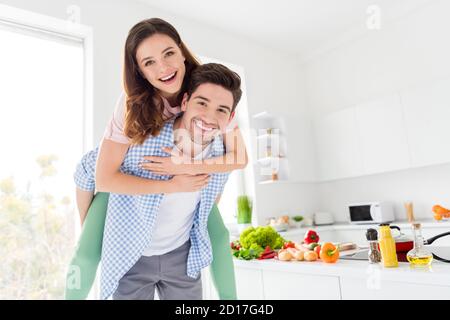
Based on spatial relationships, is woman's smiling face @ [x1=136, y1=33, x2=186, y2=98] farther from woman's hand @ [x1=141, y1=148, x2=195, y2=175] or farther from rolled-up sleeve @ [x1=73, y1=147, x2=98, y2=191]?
rolled-up sleeve @ [x1=73, y1=147, x2=98, y2=191]

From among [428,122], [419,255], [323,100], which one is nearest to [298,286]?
[419,255]

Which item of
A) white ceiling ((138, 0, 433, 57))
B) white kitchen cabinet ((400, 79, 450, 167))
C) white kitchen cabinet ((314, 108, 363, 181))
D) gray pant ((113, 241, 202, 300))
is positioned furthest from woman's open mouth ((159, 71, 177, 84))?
white kitchen cabinet ((314, 108, 363, 181))

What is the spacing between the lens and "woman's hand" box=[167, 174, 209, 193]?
91cm

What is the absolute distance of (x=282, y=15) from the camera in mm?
3236

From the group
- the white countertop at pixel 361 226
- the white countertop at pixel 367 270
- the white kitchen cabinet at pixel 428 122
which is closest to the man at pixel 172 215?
the white countertop at pixel 367 270

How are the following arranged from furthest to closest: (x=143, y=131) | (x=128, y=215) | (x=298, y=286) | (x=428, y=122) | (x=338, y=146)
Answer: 1. (x=338, y=146)
2. (x=428, y=122)
3. (x=298, y=286)
4. (x=128, y=215)
5. (x=143, y=131)

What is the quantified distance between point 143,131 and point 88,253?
1.19ft

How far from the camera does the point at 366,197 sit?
3.60 metres

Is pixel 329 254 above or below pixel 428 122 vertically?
below

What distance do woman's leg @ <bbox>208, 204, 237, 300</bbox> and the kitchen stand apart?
1223 mm

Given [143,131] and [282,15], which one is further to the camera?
[282,15]

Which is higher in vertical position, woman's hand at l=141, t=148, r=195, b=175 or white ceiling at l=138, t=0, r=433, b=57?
white ceiling at l=138, t=0, r=433, b=57

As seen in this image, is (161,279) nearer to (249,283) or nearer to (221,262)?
(221,262)

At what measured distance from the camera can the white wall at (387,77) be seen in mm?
3100
